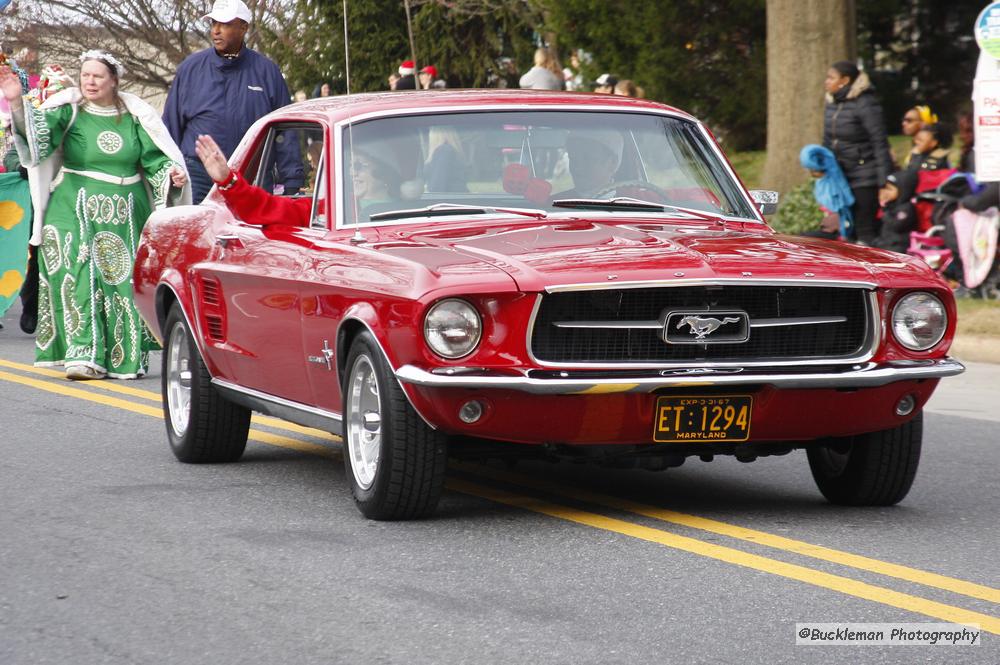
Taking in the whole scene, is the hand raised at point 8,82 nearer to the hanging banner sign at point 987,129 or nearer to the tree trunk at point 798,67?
the hanging banner sign at point 987,129

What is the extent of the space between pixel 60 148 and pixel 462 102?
4.50 metres

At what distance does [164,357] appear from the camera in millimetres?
8500

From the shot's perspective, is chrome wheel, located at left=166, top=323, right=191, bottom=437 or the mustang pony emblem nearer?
the mustang pony emblem

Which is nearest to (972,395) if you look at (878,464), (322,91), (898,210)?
(898,210)

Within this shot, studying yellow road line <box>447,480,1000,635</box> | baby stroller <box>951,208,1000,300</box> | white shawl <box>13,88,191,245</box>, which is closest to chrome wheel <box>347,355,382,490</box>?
yellow road line <box>447,480,1000,635</box>

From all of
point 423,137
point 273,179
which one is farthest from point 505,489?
point 273,179

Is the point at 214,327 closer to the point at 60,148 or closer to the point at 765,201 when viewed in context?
the point at 765,201

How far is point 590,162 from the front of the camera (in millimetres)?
7254

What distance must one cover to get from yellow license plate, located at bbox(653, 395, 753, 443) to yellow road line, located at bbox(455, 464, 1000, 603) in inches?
14.3

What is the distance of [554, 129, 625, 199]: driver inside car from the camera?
721cm

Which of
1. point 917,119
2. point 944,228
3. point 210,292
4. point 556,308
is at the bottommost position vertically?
point 944,228

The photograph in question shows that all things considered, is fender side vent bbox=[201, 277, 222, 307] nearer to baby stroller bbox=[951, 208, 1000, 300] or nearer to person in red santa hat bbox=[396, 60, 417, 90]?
baby stroller bbox=[951, 208, 1000, 300]

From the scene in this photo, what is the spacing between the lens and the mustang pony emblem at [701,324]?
6059 millimetres

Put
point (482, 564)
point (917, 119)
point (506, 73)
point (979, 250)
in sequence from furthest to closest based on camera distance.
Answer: point (506, 73) < point (917, 119) < point (979, 250) < point (482, 564)
